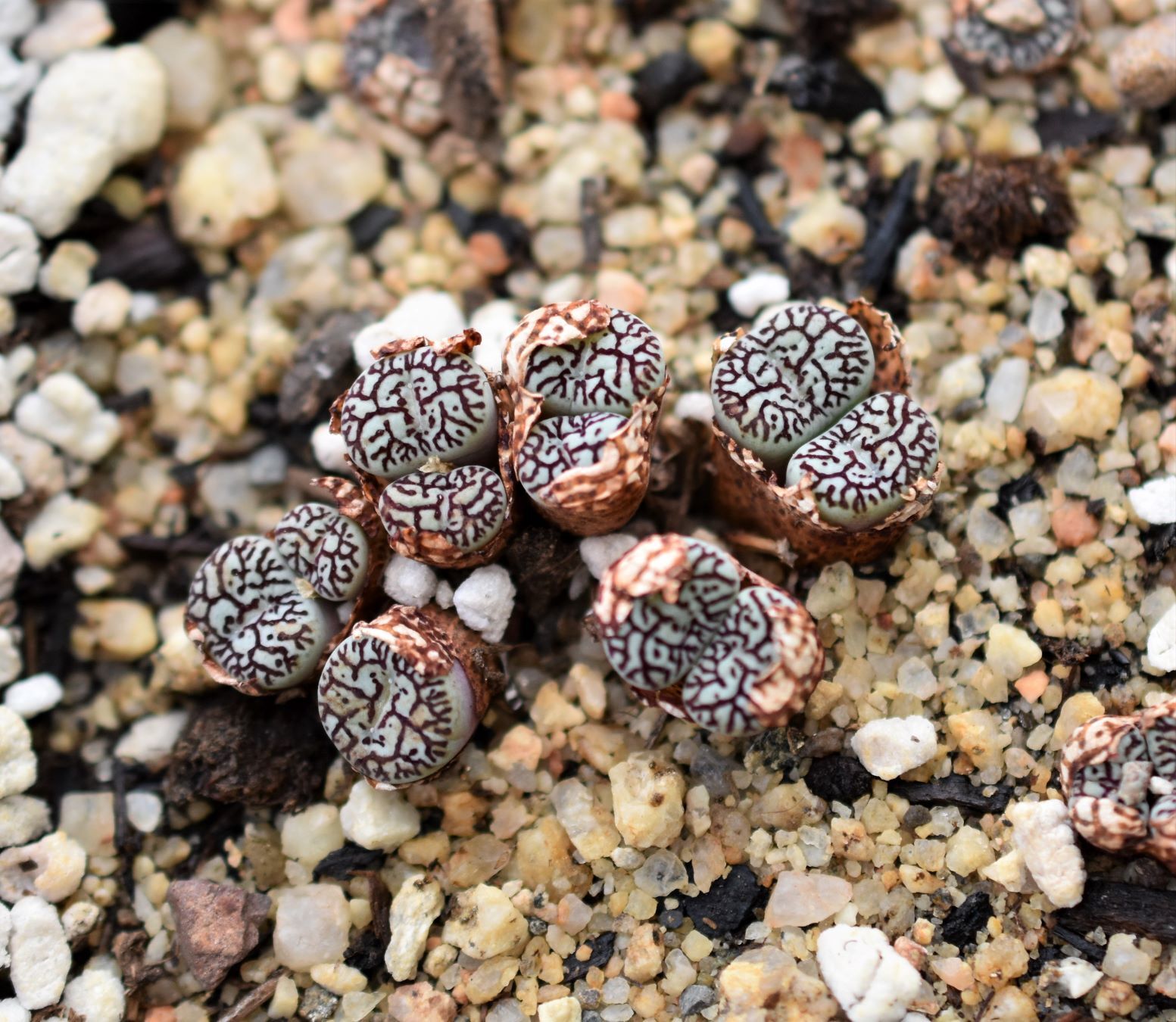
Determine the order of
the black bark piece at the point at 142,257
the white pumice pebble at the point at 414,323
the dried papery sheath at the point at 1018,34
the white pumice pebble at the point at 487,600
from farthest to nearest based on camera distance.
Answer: the black bark piece at the point at 142,257 < the dried papery sheath at the point at 1018,34 < the white pumice pebble at the point at 414,323 < the white pumice pebble at the point at 487,600

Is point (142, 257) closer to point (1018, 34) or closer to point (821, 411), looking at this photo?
point (821, 411)

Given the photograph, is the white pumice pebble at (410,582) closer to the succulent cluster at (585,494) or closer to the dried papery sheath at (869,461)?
the succulent cluster at (585,494)

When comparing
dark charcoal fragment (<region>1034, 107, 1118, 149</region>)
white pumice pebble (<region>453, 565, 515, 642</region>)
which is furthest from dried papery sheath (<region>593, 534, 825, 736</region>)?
dark charcoal fragment (<region>1034, 107, 1118, 149</region>)

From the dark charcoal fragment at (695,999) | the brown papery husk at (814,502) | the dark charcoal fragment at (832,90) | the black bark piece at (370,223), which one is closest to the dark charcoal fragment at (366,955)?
the dark charcoal fragment at (695,999)

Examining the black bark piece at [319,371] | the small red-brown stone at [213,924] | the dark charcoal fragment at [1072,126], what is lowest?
the small red-brown stone at [213,924]

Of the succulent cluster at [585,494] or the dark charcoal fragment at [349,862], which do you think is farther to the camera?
the dark charcoal fragment at [349,862]

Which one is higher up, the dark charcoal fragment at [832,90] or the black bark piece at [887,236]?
the dark charcoal fragment at [832,90]

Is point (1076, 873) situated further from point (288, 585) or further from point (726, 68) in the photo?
point (726, 68)

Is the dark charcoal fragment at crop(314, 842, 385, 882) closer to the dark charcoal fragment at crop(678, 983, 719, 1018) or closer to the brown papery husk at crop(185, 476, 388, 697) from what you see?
the brown papery husk at crop(185, 476, 388, 697)
